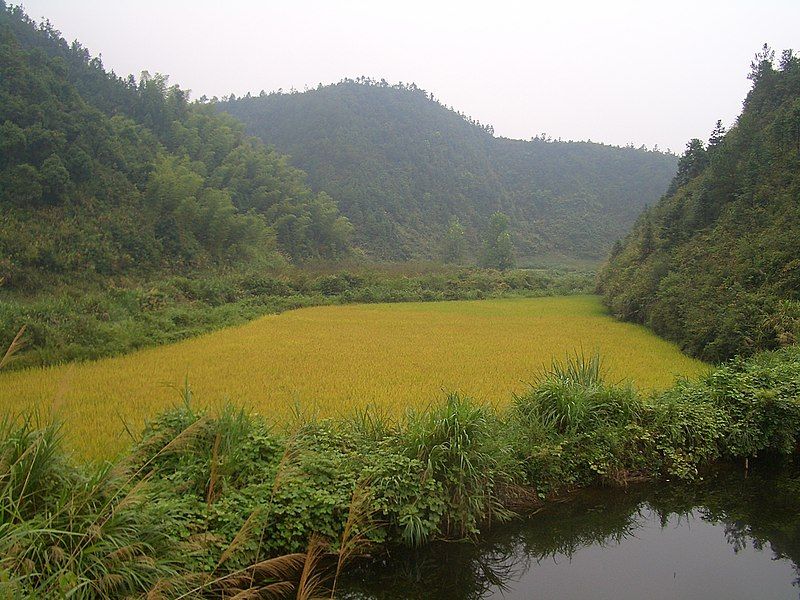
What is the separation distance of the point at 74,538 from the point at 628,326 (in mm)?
16433

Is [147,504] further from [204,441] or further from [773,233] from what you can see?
[773,233]

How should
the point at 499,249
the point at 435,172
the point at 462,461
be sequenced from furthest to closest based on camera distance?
the point at 435,172
the point at 499,249
the point at 462,461

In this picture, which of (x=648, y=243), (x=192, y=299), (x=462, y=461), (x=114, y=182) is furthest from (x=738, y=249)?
(x=114, y=182)

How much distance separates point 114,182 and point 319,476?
29.0m

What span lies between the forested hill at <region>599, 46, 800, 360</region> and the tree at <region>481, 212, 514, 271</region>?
24.0 meters

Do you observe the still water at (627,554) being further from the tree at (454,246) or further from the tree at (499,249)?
the tree at (454,246)

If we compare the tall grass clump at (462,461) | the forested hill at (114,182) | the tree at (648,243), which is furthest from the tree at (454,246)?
the tall grass clump at (462,461)

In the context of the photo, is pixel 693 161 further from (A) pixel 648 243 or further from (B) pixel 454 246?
(B) pixel 454 246

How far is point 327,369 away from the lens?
31.9 ft

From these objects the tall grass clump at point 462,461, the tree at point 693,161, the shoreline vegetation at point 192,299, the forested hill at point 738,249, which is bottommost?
the shoreline vegetation at point 192,299

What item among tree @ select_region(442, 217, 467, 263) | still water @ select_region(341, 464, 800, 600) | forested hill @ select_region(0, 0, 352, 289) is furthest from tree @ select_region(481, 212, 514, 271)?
still water @ select_region(341, 464, 800, 600)

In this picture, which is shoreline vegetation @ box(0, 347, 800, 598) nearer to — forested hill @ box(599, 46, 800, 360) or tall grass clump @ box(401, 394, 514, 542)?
tall grass clump @ box(401, 394, 514, 542)

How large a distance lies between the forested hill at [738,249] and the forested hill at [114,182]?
862 inches

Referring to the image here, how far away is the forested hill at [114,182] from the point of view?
75.2ft
